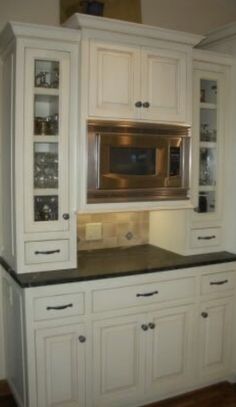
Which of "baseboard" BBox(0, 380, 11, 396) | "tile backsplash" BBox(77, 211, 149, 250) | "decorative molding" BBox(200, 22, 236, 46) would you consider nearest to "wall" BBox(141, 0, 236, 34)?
"decorative molding" BBox(200, 22, 236, 46)

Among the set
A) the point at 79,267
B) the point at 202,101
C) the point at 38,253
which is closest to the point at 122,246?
the point at 79,267

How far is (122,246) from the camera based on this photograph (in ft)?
9.84

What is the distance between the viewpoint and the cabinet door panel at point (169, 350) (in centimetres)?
249

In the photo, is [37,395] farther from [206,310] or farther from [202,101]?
[202,101]

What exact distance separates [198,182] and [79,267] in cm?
98

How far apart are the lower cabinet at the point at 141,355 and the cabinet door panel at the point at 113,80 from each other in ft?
4.01

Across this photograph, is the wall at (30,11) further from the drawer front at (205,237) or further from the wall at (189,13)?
the drawer front at (205,237)

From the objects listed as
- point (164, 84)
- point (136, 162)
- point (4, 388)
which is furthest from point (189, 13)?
point (4, 388)

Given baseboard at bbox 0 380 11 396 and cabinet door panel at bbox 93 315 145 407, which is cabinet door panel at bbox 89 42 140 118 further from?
baseboard at bbox 0 380 11 396

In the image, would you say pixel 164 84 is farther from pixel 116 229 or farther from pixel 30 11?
pixel 116 229

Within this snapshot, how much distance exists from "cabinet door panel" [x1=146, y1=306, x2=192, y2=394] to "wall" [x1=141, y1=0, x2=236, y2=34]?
2108 millimetres

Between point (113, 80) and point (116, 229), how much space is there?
111 cm

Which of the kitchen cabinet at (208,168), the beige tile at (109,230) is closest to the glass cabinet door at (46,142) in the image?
the beige tile at (109,230)

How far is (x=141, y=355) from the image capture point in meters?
2.45
